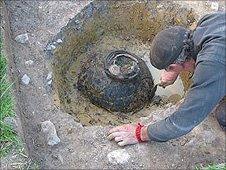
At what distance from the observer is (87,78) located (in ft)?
15.0

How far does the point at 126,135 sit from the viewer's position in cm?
358

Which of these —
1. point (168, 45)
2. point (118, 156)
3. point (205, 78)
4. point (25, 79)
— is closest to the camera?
point (205, 78)

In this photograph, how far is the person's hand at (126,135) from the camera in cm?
355

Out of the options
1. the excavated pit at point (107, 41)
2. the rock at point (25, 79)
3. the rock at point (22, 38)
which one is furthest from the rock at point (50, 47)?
the rock at point (25, 79)

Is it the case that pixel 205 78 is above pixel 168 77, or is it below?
above

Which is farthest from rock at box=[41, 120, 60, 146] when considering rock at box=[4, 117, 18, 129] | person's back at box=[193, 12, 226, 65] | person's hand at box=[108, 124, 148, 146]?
person's back at box=[193, 12, 226, 65]

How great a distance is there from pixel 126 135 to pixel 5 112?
929mm

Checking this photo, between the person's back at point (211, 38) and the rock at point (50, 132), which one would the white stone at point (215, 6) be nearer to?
the person's back at point (211, 38)

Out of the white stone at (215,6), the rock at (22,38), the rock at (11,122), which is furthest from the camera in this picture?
the white stone at (215,6)

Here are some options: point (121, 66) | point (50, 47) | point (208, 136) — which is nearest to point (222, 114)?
point (208, 136)

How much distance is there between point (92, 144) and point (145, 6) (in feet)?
5.70

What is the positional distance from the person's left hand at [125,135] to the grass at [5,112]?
0.74 m

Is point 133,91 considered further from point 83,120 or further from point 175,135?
point 175,135

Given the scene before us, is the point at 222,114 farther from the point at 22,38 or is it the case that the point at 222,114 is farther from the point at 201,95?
the point at 22,38
